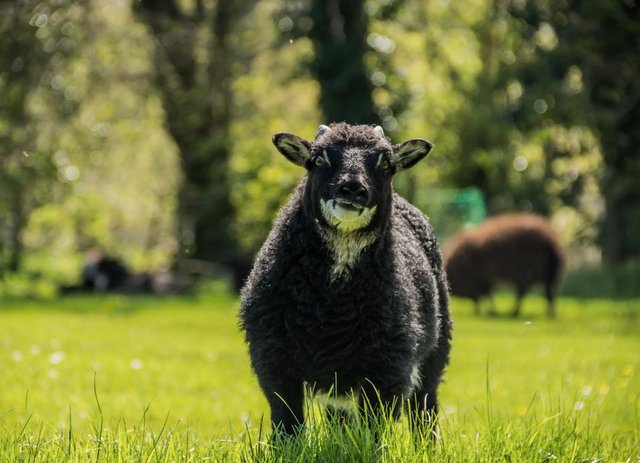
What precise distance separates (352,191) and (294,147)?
2.10 ft

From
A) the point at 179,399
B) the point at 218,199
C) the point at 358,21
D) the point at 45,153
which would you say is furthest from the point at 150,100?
the point at 179,399

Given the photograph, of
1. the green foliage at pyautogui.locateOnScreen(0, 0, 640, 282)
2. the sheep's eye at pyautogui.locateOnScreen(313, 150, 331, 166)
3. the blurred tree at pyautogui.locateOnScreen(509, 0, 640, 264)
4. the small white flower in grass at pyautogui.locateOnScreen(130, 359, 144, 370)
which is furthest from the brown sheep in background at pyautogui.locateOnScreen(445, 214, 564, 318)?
the sheep's eye at pyautogui.locateOnScreen(313, 150, 331, 166)

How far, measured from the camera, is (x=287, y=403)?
16.9 feet

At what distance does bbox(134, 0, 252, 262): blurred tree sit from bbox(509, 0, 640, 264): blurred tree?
8.76m

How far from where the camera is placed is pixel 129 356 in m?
11.7

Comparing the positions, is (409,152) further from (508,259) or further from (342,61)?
(342,61)

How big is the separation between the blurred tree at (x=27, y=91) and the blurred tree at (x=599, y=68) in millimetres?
8489

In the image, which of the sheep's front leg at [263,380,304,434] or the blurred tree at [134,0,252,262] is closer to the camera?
the sheep's front leg at [263,380,304,434]

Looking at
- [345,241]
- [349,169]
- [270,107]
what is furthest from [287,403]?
[270,107]

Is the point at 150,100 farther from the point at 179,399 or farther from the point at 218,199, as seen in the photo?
the point at 179,399

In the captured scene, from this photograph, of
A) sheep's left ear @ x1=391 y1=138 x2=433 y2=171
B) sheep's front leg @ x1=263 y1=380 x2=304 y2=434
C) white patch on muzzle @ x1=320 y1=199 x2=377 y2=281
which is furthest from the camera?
sheep's left ear @ x1=391 y1=138 x2=433 y2=171

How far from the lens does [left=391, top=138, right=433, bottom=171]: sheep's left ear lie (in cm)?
576

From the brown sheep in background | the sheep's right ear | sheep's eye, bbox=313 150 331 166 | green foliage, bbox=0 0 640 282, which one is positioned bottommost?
the brown sheep in background

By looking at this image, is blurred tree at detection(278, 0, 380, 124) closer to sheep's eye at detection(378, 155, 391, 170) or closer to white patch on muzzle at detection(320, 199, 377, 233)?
sheep's eye at detection(378, 155, 391, 170)
